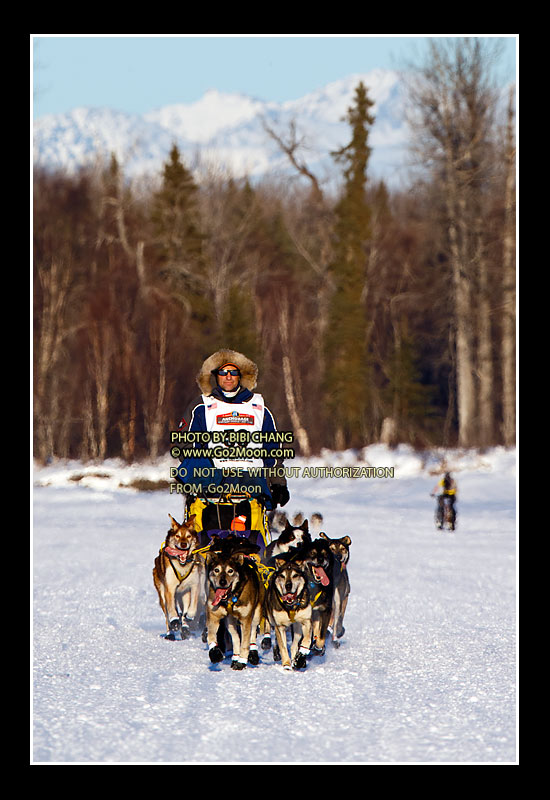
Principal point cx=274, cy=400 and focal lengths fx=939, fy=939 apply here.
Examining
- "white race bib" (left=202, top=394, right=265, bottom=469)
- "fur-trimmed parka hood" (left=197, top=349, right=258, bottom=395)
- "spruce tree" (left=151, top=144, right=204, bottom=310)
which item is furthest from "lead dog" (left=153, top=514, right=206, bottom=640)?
"spruce tree" (left=151, top=144, right=204, bottom=310)

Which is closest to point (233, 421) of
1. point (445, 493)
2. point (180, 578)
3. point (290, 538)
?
point (290, 538)

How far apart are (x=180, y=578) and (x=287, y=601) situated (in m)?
1.14

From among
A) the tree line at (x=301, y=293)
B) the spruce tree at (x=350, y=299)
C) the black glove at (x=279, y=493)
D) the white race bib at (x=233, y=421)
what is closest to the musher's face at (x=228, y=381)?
the white race bib at (x=233, y=421)

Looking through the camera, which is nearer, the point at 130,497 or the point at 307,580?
the point at 307,580

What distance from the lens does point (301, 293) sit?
35.1 meters

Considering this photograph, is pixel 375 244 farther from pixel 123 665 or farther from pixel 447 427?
pixel 123 665

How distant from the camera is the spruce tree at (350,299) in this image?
31.8m

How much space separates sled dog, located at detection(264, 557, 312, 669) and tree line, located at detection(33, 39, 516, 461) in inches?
749

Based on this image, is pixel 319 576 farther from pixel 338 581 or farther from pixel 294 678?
pixel 338 581

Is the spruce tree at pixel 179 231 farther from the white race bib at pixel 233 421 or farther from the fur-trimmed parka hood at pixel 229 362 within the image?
the white race bib at pixel 233 421

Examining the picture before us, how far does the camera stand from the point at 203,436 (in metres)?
6.61

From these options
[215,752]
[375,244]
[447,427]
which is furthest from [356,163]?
[215,752]

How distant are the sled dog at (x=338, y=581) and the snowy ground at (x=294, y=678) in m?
0.19

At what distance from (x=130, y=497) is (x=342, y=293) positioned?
51.0ft
